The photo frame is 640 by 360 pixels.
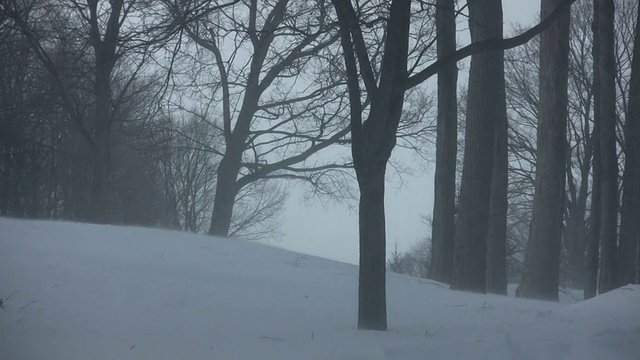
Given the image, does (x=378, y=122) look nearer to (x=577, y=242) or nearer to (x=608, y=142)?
(x=608, y=142)

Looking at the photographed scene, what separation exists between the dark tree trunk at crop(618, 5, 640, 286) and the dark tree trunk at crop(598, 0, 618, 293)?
24 cm

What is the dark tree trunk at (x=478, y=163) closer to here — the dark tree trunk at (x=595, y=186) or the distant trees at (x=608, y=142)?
the distant trees at (x=608, y=142)

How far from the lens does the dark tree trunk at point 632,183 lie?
15.6 metres

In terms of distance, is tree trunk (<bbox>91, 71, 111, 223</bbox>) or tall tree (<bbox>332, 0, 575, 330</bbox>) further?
tree trunk (<bbox>91, 71, 111, 223</bbox>)

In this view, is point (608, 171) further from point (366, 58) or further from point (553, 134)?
point (366, 58)

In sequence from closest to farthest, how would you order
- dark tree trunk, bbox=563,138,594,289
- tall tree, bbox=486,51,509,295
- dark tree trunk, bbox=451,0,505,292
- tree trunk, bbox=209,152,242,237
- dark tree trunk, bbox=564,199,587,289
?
dark tree trunk, bbox=451,0,505,292
tall tree, bbox=486,51,509,295
tree trunk, bbox=209,152,242,237
dark tree trunk, bbox=563,138,594,289
dark tree trunk, bbox=564,199,587,289

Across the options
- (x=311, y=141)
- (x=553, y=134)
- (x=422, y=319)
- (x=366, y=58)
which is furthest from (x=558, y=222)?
(x=311, y=141)

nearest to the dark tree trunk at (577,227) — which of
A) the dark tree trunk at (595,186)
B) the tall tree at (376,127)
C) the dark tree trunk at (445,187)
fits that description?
the dark tree trunk at (595,186)

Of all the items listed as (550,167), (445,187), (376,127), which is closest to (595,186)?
(550,167)

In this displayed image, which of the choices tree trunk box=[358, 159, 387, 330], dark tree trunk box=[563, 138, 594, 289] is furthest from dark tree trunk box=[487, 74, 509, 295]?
dark tree trunk box=[563, 138, 594, 289]

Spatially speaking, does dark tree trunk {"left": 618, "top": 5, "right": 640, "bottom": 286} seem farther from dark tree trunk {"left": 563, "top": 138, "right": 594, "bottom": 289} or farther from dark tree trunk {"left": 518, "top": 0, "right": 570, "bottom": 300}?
dark tree trunk {"left": 563, "top": 138, "right": 594, "bottom": 289}

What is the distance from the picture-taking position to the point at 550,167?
1468cm

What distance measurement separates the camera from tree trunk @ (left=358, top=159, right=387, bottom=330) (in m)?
7.52

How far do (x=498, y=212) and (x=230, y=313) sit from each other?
826cm
